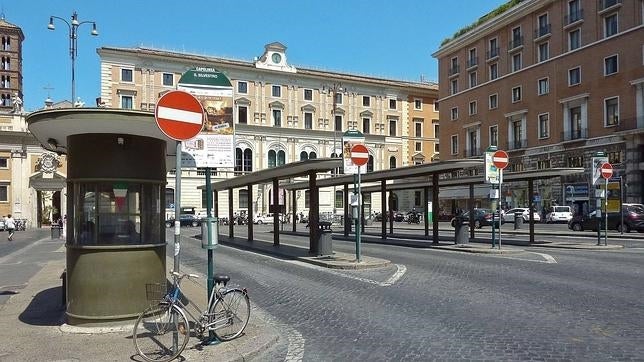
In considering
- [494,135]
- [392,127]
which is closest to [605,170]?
[494,135]

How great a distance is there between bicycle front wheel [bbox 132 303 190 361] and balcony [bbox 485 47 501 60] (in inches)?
2548

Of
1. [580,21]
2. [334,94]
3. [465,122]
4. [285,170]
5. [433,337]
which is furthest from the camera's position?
[334,94]

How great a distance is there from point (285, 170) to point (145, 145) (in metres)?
13.2

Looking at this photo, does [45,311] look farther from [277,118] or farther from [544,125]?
[277,118]

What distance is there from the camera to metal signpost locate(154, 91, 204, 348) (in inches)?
260

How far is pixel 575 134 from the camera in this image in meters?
55.3

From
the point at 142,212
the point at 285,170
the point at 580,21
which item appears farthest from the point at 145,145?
the point at 580,21

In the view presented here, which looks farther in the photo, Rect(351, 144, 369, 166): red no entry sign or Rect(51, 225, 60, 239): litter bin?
Rect(51, 225, 60, 239): litter bin

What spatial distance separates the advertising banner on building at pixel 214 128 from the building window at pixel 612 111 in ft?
164

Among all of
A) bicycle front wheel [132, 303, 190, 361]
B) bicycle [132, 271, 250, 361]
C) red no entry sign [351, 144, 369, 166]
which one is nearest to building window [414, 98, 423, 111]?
red no entry sign [351, 144, 369, 166]

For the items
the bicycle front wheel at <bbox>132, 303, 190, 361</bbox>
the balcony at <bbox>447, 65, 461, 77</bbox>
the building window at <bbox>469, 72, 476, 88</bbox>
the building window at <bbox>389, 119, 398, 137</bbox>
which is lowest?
the bicycle front wheel at <bbox>132, 303, 190, 361</bbox>

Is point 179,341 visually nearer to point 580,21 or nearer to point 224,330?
point 224,330

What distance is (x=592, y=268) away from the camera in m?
14.6

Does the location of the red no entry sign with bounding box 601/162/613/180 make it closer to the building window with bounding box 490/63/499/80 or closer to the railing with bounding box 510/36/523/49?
the railing with bounding box 510/36/523/49
